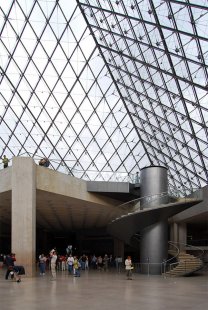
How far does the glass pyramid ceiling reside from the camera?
98.2 ft

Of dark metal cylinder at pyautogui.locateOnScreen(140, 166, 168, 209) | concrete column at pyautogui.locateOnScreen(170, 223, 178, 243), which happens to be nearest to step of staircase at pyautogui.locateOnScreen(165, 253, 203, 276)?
dark metal cylinder at pyautogui.locateOnScreen(140, 166, 168, 209)

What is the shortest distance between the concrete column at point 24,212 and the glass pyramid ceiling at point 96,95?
14.3 ft

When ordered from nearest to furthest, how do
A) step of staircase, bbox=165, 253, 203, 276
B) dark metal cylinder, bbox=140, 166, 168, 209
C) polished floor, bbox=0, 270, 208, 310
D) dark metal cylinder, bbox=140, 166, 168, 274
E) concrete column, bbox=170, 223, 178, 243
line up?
polished floor, bbox=0, 270, 208, 310, step of staircase, bbox=165, 253, 203, 276, dark metal cylinder, bbox=140, 166, 168, 274, dark metal cylinder, bbox=140, 166, 168, 209, concrete column, bbox=170, 223, 178, 243

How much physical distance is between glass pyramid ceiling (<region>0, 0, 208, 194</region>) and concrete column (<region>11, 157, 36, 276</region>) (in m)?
4.36

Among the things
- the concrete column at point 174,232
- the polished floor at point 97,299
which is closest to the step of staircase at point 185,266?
the concrete column at point 174,232

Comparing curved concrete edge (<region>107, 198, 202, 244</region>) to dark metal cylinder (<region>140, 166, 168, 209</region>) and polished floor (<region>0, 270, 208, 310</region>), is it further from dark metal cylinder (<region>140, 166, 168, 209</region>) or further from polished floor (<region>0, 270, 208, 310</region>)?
polished floor (<region>0, 270, 208, 310</region>)

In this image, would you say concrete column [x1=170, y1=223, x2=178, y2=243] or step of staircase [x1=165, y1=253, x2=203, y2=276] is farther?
concrete column [x1=170, y1=223, x2=178, y2=243]

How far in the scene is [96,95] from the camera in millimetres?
41156

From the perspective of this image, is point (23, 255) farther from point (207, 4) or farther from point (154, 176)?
point (207, 4)

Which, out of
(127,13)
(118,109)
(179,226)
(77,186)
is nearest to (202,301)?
(77,186)

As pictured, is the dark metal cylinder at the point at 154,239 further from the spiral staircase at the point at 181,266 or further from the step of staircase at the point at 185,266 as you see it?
the step of staircase at the point at 185,266

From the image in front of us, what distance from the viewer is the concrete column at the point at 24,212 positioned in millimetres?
23531

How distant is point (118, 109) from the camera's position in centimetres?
4306

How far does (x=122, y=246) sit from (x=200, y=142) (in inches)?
811
